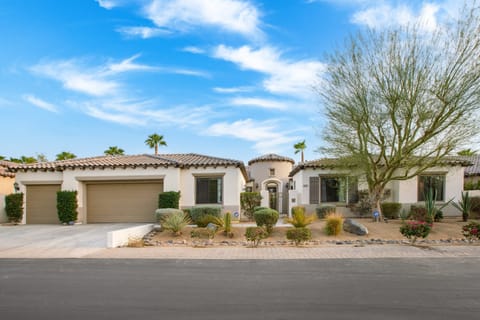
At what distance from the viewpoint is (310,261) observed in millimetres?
8555

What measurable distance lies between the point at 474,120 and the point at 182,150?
18176 mm

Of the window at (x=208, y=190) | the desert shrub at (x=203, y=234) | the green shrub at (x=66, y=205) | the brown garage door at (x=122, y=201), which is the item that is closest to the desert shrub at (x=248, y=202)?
the window at (x=208, y=190)

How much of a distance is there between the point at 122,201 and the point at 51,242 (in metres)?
6.33

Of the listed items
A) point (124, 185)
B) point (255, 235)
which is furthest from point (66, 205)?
point (255, 235)

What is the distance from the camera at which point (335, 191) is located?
20.0 metres

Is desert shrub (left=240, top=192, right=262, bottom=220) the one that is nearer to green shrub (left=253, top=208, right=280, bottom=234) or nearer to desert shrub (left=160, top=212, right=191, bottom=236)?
green shrub (left=253, top=208, right=280, bottom=234)

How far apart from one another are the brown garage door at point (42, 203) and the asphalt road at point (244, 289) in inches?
445

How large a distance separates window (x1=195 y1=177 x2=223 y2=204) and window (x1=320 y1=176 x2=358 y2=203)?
7079 mm

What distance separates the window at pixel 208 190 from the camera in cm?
1828

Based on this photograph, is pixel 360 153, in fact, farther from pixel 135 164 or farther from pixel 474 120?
pixel 135 164

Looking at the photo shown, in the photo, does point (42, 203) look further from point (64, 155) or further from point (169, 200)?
point (64, 155)

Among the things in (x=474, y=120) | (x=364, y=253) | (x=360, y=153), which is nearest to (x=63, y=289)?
(x=364, y=253)

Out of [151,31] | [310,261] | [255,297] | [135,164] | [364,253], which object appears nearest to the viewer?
[255,297]

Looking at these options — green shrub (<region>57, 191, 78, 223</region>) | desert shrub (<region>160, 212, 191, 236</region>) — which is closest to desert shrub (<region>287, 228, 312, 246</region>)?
desert shrub (<region>160, 212, 191, 236</region>)
